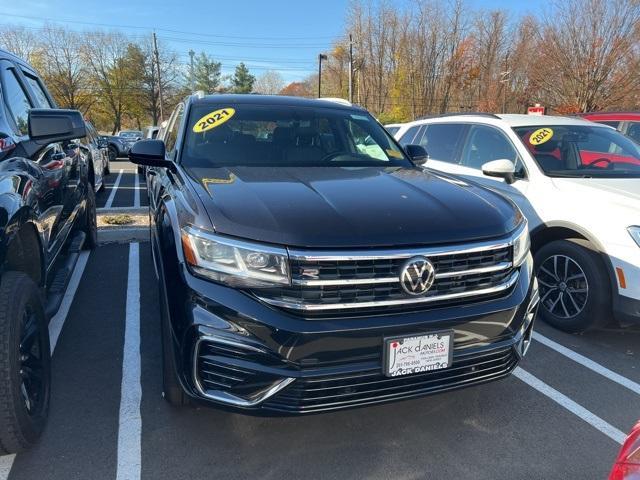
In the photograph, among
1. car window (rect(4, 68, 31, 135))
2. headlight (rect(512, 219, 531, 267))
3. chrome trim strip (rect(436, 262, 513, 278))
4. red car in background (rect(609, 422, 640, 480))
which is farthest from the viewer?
car window (rect(4, 68, 31, 135))

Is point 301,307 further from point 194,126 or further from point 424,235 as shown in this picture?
point 194,126

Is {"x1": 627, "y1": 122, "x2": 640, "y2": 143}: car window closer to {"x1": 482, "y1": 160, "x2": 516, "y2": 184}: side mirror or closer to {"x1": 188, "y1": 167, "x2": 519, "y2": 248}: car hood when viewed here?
{"x1": 482, "y1": 160, "x2": 516, "y2": 184}: side mirror

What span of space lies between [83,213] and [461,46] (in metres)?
42.0

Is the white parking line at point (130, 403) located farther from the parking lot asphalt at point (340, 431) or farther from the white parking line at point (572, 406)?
the white parking line at point (572, 406)

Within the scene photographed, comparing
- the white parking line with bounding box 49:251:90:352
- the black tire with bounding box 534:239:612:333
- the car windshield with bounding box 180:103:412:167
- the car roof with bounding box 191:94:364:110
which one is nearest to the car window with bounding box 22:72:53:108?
the car roof with bounding box 191:94:364:110

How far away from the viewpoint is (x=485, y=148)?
504 cm

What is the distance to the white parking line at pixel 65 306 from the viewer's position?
12.0ft

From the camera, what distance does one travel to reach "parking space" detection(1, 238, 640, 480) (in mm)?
2326

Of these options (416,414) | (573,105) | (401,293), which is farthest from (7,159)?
(573,105)

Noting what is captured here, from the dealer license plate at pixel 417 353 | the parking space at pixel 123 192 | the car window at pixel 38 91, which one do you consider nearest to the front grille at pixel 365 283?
the dealer license plate at pixel 417 353

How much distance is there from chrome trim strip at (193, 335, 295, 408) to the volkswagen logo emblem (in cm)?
64

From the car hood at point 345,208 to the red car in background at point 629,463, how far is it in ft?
3.50

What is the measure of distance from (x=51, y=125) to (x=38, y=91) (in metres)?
2.04

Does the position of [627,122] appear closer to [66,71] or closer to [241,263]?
[241,263]
